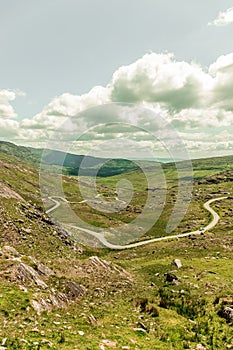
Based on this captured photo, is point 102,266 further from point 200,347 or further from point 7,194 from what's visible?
point 7,194

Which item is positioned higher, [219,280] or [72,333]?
[72,333]

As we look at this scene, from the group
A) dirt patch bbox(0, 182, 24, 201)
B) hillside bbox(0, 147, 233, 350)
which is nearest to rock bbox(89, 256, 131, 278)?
hillside bbox(0, 147, 233, 350)

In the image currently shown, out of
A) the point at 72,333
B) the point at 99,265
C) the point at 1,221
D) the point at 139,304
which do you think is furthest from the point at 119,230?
the point at 72,333

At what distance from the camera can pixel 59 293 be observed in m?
24.5

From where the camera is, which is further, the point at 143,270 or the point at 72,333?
the point at 143,270

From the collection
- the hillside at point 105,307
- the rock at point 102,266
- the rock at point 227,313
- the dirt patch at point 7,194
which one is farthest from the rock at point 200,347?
the dirt patch at point 7,194

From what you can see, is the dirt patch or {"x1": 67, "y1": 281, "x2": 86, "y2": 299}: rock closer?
{"x1": 67, "y1": 281, "x2": 86, "y2": 299}: rock

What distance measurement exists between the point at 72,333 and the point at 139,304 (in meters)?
10.7

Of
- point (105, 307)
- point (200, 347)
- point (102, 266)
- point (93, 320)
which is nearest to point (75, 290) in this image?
point (105, 307)

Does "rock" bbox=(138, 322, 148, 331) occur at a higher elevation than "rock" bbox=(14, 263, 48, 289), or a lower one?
lower

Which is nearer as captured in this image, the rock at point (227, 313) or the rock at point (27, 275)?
the rock at point (227, 313)

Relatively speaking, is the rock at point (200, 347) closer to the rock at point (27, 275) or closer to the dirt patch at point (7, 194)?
the rock at point (27, 275)

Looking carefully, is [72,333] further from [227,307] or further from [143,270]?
[143,270]

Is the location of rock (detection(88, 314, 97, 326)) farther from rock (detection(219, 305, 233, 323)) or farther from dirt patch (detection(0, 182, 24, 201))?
dirt patch (detection(0, 182, 24, 201))
